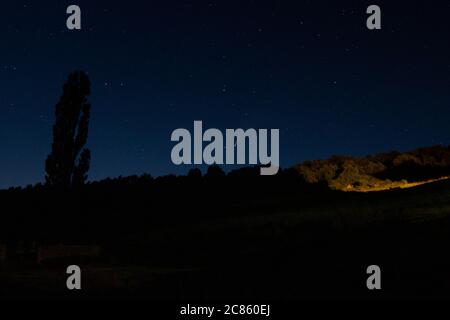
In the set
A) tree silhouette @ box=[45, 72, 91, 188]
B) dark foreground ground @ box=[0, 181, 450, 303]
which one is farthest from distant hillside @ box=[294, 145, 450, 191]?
tree silhouette @ box=[45, 72, 91, 188]

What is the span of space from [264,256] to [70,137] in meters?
19.0

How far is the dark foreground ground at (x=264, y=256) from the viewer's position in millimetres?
11008

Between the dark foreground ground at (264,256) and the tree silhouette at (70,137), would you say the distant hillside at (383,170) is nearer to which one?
the dark foreground ground at (264,256)

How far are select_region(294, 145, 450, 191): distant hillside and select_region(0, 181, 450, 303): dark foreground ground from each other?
9.66 meters

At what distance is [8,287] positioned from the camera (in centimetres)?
1182

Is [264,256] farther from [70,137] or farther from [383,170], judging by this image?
[383,170]

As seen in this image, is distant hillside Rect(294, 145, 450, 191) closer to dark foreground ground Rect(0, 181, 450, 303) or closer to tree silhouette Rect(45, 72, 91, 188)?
dark foreground ground Rect(0, 181, 450, 303)

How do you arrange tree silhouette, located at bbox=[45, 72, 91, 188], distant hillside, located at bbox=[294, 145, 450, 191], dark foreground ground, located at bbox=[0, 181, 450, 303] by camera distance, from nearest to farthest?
dark foreground ground, located at bbox=[0, 181, 450, 303]
tree silhouette, located at bbox=[45, 72, 91, 188]
distant hillside, located at bbox=[294, 145, 450, 191]

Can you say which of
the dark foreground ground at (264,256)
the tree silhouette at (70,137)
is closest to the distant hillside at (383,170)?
the dark foreground ground at (264,256)

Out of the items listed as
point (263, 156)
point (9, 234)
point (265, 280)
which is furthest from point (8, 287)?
point (9, 234)

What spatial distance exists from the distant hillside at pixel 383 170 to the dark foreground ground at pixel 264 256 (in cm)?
966

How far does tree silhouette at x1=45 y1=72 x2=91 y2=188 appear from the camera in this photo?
30.1m

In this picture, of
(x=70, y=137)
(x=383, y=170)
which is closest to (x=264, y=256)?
(x=70, y=137)
